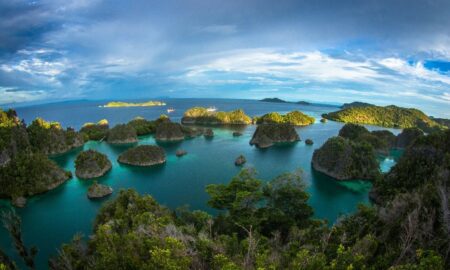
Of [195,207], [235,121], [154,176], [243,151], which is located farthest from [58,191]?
[235,121]

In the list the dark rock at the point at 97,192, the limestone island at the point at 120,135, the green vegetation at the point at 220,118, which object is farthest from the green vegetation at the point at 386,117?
the dark rock at the point at 97,192

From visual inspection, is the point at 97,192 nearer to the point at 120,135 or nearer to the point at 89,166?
the point at 89,166

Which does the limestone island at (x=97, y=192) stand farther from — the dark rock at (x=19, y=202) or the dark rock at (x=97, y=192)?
the dark rock at (x=19, y=202)

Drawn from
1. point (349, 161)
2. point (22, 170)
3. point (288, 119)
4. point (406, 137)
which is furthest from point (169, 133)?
point (406, 137)

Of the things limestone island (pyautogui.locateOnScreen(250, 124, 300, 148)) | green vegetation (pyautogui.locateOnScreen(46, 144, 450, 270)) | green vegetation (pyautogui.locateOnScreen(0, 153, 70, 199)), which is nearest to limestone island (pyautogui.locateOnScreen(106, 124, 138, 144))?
green vegetation (pyautogui.locateOnScreen(0, 153, 70, 199))

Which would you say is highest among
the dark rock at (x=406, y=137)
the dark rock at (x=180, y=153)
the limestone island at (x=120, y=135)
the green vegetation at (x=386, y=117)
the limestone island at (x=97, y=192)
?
the green vegetation at (x=386, y=117)

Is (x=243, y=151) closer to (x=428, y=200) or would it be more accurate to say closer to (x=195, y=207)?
(x=195, y=207)
